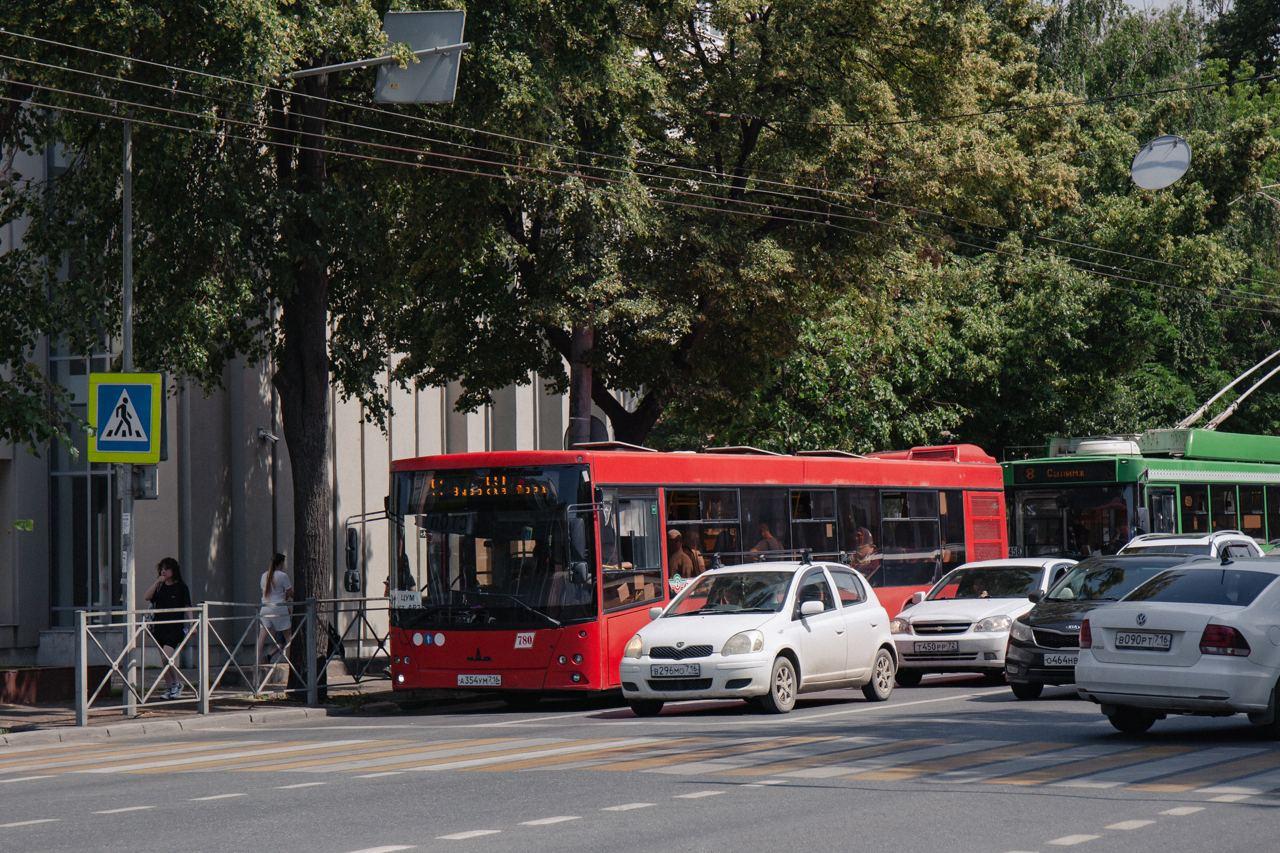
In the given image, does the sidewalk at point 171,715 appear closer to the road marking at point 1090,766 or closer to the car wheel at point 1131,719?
the car wheel at point 1131,719

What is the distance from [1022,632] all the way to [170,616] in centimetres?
1042

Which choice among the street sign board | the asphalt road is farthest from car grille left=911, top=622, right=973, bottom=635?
the street sign board

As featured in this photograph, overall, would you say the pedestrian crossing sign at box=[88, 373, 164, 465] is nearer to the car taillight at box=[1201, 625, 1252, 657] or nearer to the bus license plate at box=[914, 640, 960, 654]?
the bus license plate at box=[914, 640, 960, 654]

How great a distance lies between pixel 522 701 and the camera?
21.8 meters

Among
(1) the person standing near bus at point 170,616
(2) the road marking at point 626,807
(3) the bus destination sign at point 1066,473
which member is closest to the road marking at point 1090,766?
(2) the road marking at point 626,807

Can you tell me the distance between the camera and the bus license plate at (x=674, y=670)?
17197 mm

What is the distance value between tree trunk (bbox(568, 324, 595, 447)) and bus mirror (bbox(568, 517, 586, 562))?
6016 mm

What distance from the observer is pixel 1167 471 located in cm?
3050

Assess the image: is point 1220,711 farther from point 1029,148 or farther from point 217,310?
point 1029,148

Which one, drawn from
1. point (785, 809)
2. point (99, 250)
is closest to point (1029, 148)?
point (99, 250)

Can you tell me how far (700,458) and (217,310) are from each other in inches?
242

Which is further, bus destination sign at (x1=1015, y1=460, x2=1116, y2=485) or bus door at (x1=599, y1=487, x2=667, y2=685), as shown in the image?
bus destination sign at (x1=1015, y1=460, x2=1116, y2=485)

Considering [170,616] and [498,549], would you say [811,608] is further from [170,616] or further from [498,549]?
[170,616]

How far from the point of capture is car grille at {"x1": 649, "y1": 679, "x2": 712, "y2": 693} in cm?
1717
